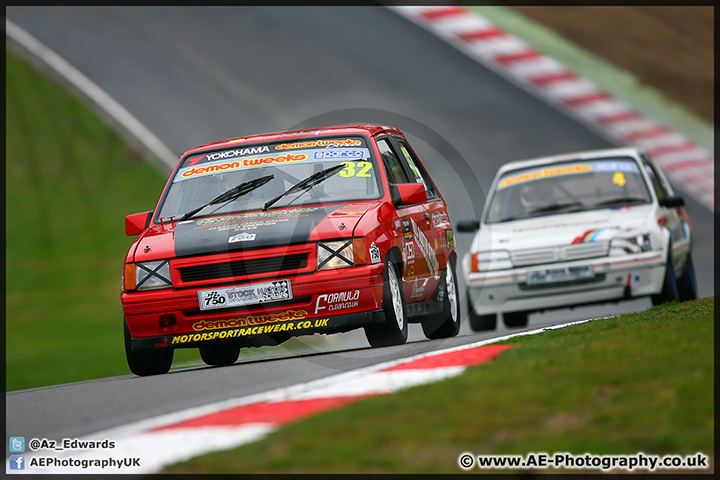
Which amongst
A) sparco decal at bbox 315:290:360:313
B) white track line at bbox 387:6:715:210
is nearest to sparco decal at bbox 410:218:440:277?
sparco decal at bbox 315:290:360:313

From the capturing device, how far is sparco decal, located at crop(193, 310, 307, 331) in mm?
7766

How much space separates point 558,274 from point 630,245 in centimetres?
76

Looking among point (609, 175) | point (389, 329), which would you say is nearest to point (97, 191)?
point (609, 175)

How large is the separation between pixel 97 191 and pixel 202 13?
933 centimetres

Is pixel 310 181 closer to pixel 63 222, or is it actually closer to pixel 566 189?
pixel 566 189

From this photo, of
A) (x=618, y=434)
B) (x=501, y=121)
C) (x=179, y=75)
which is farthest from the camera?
(x=179, y=75)

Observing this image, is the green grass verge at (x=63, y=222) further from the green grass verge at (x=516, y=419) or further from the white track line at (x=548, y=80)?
the green grass verge at (x=516, y=419)

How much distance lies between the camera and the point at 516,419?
14.4ft

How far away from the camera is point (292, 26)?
26844 mm

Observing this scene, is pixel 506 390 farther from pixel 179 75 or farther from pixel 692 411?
pixel 179 75

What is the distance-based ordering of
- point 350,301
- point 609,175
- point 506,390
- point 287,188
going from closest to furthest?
1. point 506,390
2. point 350,301
3. point 287,188
4. point 609,175

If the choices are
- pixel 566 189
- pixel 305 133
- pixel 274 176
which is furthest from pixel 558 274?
pixel 274 176

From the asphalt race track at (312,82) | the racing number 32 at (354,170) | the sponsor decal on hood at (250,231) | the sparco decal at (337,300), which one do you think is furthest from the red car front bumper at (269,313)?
the asphalt race track at (312,82)

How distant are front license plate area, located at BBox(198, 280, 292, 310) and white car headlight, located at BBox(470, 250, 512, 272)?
3.75m
